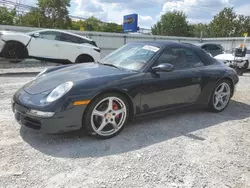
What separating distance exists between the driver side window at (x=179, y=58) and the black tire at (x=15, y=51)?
6.42 m

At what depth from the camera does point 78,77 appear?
125 inches

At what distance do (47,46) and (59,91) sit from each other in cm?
657

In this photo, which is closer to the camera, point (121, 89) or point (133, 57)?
point (121, 89)

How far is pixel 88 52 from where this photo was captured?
30.8 feet

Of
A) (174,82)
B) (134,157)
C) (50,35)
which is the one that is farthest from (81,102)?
(50,35)

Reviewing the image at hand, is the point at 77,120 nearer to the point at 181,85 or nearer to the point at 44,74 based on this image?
the point at 44,74

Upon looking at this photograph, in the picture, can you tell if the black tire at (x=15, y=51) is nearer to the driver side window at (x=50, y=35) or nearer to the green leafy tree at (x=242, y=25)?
the driver side window at (x=50, y=35)

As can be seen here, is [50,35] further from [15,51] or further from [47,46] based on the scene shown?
[15,51]

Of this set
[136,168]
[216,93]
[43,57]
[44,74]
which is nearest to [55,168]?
[136,168]

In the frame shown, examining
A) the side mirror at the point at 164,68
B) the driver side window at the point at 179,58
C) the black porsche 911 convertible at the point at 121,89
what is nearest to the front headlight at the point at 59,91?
the black porsche 911 convertible at the point at 121,89

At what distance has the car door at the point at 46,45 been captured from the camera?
8.58 metres

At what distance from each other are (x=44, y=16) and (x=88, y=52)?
3694 centimetres

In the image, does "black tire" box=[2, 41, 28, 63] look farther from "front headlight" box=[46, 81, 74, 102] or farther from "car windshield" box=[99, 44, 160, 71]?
"front headlight" box=[46, 81, 74, 102]

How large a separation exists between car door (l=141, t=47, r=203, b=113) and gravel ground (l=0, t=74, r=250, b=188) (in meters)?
0.41
